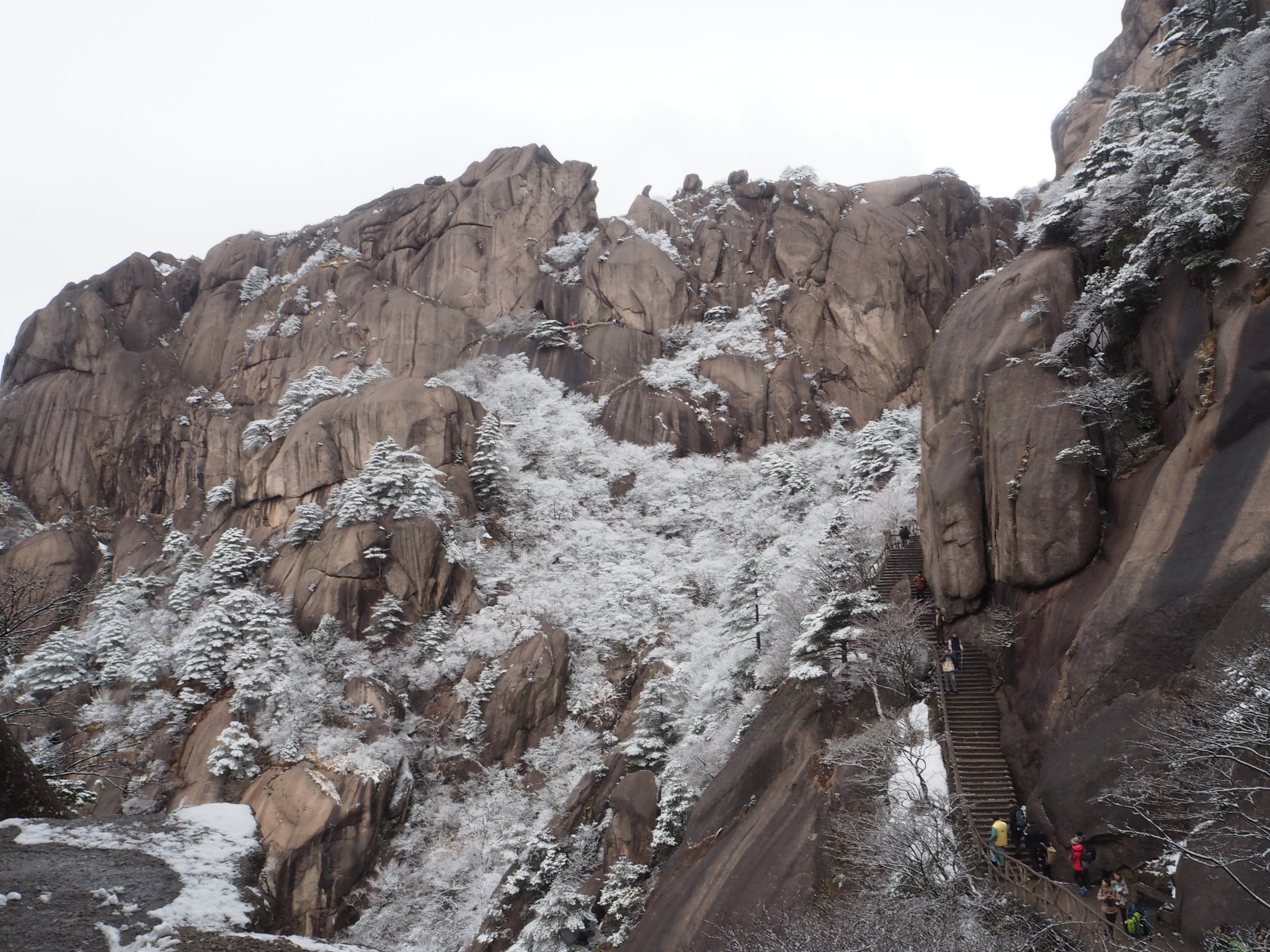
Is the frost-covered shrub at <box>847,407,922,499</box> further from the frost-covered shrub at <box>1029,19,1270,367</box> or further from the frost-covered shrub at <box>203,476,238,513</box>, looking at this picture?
the frost-covered shrub at <box>203,476,238,513</box>

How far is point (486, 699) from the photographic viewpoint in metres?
34.8

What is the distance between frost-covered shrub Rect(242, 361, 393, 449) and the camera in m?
50.7

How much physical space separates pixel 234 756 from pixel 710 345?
41345mm

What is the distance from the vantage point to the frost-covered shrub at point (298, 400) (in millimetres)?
50719

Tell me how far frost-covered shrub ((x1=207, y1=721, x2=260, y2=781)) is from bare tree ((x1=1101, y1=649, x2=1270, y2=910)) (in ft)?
93.7

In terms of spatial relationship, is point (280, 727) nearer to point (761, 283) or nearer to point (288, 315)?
point (288, 315)

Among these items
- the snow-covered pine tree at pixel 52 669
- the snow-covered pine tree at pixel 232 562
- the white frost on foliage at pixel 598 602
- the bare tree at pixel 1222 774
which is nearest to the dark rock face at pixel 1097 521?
the bare tree at pixel 1222 774

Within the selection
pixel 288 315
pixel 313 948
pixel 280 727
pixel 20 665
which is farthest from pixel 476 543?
pixel 313 948

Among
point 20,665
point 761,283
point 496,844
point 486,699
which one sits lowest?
point 496,844

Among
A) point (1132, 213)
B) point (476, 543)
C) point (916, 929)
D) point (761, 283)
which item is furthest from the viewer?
point (761, 283)

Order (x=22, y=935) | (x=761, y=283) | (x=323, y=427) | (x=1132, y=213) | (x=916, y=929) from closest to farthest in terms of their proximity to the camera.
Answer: (x=22, y=935)
(x=916, y=929)
(x=1132, y=213)
(x=323, y=427)
(x=761, y=283)

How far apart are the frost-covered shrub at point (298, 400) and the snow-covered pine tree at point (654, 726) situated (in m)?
30.6

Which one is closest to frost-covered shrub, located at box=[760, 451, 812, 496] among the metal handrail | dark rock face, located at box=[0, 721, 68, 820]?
the metal handrail

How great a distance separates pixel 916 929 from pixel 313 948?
30.1ft
